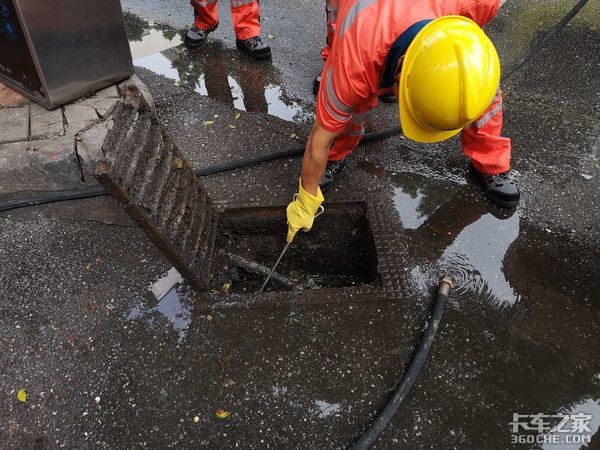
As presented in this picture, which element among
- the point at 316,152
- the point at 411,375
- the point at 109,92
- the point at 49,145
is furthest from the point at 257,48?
the point at 411,375

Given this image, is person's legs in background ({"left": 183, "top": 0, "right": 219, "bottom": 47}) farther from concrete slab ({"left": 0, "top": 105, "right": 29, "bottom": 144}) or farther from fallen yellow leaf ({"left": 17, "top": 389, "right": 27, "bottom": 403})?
fallen yellow leaf ({"left": 17, "top": 389, "right": 27, "bottom": 403})

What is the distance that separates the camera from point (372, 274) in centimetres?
247

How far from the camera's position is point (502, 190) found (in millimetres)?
2615

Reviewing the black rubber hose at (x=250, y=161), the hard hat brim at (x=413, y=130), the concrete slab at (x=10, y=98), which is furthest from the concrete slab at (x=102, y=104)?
A: the hard hat brim at (x=413, y=130)

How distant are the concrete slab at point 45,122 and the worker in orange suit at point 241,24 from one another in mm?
1718

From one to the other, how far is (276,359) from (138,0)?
15.9 ft

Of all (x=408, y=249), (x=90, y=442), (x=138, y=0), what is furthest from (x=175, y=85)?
(x=90, y=442)

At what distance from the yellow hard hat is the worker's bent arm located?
42 centimetres

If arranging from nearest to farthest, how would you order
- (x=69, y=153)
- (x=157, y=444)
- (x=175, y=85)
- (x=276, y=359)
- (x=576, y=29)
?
(x=157, y=444), (x=276, y=359), (x=69, y=153), (x=175, y=85), (x=576, y=29)

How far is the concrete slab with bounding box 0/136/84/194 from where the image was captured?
263cm

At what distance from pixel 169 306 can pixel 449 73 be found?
163 centimetres

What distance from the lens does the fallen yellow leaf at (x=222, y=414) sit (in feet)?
5.80

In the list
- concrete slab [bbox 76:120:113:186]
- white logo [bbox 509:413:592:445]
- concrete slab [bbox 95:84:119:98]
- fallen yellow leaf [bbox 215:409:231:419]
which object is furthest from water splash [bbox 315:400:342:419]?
concrete slab [bbox 95:84:119:98]

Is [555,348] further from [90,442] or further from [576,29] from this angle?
[576,29]
